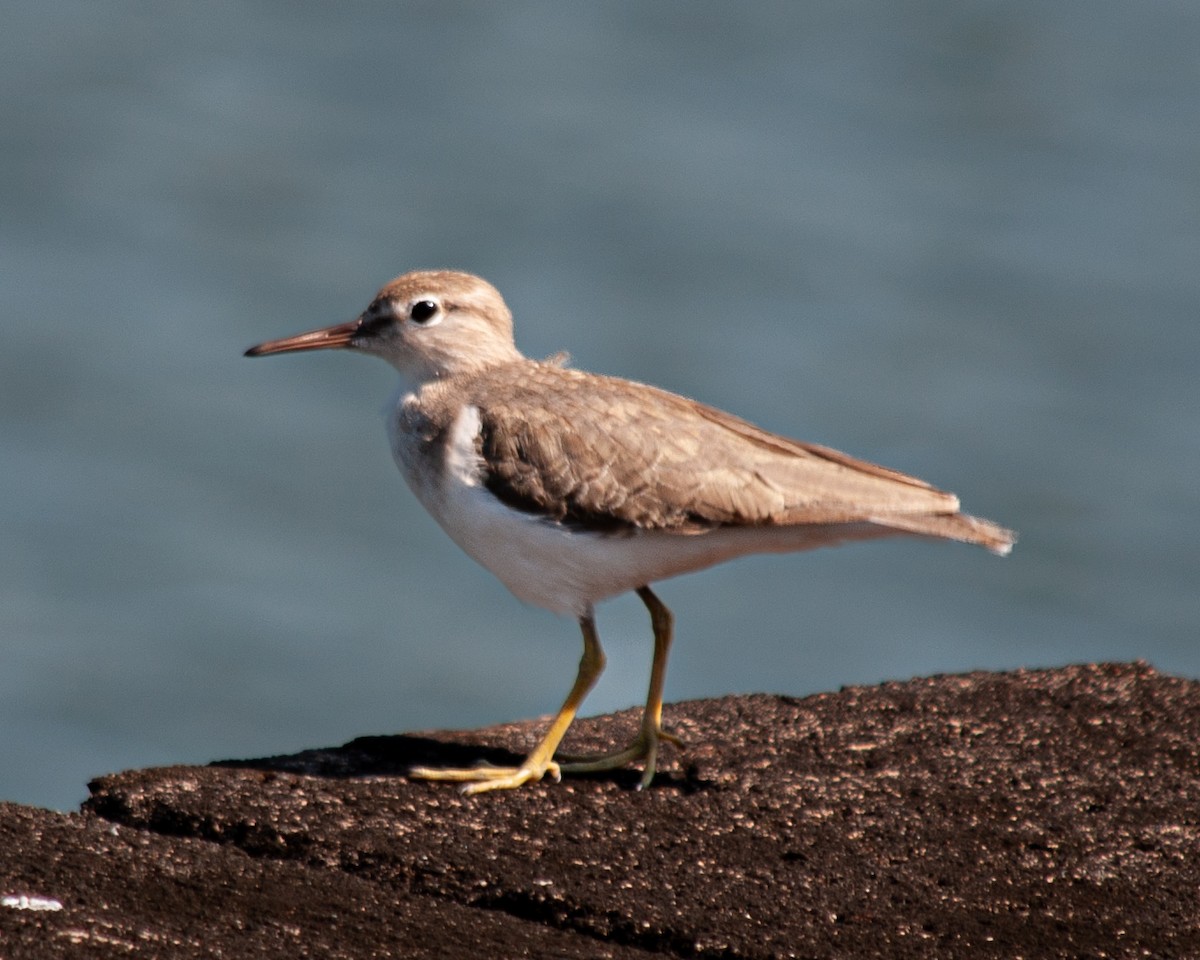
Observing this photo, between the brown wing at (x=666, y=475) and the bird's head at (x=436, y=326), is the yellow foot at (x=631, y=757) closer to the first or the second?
the brown wing at (x=666, y=475)

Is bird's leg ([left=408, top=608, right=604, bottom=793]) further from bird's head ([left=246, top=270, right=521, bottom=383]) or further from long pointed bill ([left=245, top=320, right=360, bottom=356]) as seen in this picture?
long pointed bill ([left=245, top=320, right=360, bottom=356])

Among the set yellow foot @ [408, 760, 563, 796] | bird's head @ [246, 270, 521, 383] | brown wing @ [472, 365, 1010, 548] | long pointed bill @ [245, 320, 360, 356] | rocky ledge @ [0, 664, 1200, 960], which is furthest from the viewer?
long pointed bill @ [245, 320, 360, 356]

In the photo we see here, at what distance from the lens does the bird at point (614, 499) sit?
6309mm

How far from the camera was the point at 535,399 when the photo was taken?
21.7 ft

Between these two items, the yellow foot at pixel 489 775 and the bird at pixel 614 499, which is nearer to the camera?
the yellow foot at pixel 489 775

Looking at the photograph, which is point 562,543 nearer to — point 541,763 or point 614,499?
point 614,499

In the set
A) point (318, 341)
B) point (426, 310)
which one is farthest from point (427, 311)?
point (318, 341)

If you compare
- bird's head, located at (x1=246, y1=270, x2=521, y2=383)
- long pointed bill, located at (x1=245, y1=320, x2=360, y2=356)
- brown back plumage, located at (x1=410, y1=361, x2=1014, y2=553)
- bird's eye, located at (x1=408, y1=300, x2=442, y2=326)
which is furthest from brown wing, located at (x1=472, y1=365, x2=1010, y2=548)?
long pointed bill, located at (x1=245, y1=320, x2=360, y2=356)

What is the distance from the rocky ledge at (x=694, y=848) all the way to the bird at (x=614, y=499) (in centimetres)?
41

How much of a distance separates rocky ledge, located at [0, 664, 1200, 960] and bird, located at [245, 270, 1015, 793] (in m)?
0.41

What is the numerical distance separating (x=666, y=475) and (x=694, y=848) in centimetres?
146

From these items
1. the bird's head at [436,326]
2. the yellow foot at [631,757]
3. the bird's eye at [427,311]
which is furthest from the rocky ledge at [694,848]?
Answer: the bird's eye at [427,311]

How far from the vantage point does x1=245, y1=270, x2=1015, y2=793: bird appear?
631 cm

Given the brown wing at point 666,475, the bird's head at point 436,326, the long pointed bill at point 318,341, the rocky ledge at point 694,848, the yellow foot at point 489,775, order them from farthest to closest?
the long pointed bill at point 318,341, the bird's head at point 436,326, the brown wing at point 666,475, the yellow foot at point 489,775, the rocky ledge at point 694,848
